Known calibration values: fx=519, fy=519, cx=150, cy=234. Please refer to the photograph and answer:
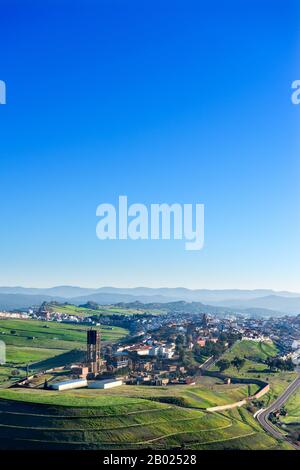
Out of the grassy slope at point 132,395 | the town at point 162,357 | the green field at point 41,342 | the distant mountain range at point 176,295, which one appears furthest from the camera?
the distant mountain range at point 176,295

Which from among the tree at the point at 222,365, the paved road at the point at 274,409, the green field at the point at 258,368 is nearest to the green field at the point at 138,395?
the paved road at the point at 274,409

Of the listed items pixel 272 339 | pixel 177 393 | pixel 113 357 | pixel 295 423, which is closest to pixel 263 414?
pixel 295 423

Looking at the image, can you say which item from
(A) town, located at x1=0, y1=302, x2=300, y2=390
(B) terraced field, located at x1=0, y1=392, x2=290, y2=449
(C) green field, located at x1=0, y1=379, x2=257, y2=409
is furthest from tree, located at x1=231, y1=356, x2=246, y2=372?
(B) terraced field, located at x1=0, y1=392, x2=290, y2=449

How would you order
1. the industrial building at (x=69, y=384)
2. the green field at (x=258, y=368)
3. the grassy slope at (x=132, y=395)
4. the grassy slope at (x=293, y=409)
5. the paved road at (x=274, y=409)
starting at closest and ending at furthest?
the paved road at (x=274, y=409) < the grassy slope at (x=132, y=395) < the grassy slope at (x=293, y=409) < the industrial building at (x=69, y=384) < the green field at (x=258, y=368)

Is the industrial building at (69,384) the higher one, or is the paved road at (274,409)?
the industrial building at (69,384)

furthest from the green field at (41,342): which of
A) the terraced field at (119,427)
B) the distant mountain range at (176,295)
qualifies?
the distant mountain range at (176,295)

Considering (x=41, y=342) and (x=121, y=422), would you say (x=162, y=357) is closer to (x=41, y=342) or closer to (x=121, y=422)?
(x=121, y=422)

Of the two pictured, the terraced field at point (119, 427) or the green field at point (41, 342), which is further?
the green field at point (41, 342)

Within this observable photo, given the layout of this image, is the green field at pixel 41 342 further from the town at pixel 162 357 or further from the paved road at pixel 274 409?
the paved road at pixel 274 409

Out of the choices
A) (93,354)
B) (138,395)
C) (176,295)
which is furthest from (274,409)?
(176,295)
